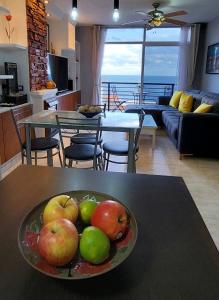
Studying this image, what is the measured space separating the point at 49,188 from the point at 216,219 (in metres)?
1.84

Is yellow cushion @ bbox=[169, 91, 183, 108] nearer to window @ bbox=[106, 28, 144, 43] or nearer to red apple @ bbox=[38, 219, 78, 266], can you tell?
window @ bbox=[106, 28, 144, 43]

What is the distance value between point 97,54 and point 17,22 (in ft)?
11.5

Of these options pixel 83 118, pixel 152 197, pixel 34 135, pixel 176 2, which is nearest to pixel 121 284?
pixel 152 197

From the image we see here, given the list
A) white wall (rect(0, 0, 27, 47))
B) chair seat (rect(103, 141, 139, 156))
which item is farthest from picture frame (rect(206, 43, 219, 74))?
white wall (rect(0, 0, 27, 47))

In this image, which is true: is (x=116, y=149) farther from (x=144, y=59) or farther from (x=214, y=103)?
(x=144, y=59)

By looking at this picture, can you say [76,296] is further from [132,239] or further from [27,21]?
[27,21]

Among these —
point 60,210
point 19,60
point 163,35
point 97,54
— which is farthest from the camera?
point 97,54

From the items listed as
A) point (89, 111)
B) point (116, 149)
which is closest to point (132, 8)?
point (89, 111)

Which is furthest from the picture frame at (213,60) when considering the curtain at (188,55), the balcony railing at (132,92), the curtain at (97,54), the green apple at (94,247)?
the green apple at (94,247)

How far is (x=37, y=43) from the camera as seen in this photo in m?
4.20

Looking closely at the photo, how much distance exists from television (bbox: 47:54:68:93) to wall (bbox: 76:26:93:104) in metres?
1.42

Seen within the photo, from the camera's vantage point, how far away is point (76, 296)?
544mm

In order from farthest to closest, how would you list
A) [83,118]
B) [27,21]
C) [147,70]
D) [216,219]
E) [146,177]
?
[147,70] → [27,21] → [83,118] → [216,219] → [146,177]

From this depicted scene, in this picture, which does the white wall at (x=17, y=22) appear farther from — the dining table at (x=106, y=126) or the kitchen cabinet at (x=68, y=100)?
the dining table at (x=106, y=126)
